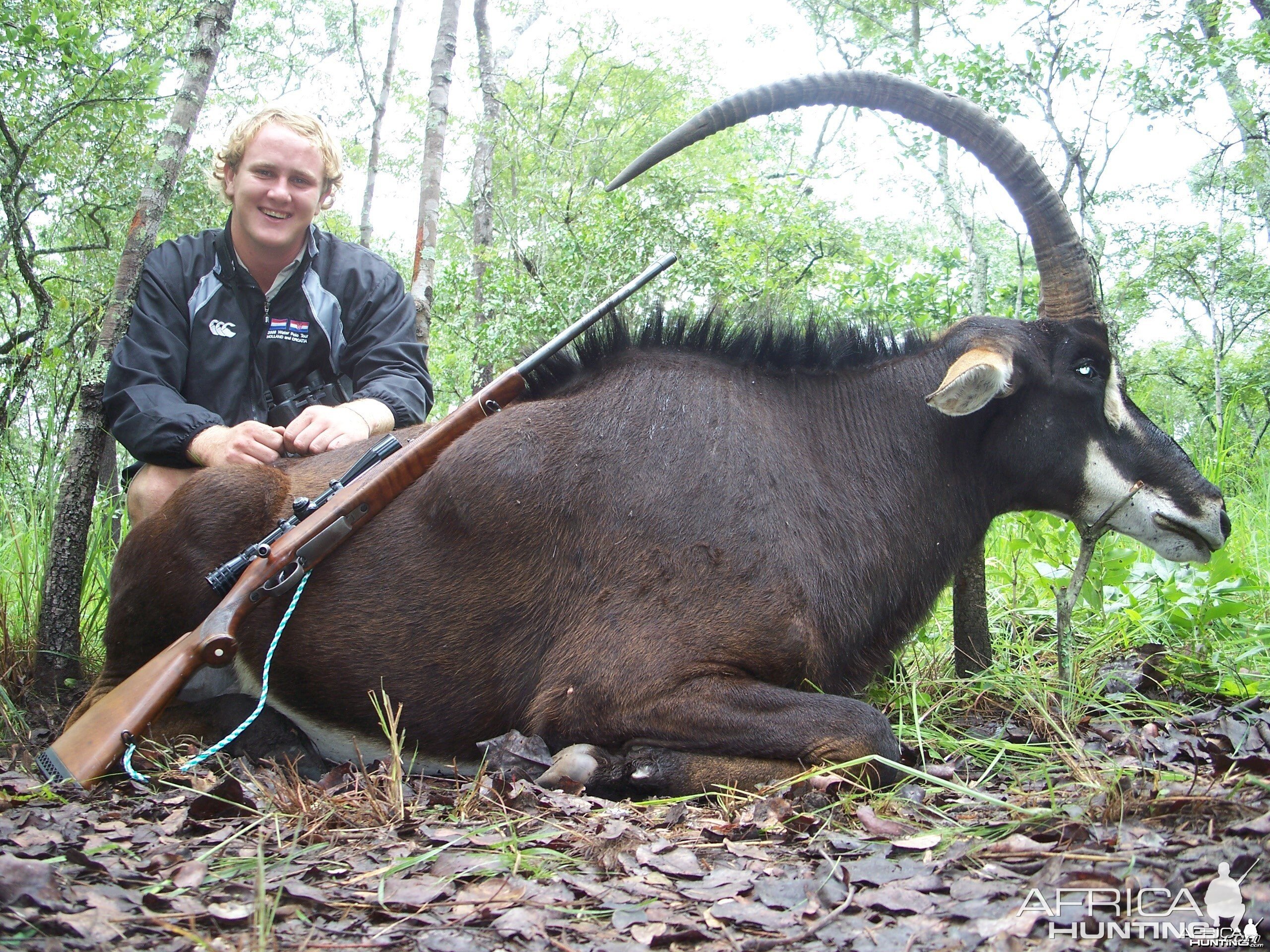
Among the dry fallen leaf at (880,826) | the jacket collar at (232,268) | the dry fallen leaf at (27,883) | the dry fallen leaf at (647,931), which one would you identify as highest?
the jacket collar at (232,268)

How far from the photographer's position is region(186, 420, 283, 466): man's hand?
13.8ft

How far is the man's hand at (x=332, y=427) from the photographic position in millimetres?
4383

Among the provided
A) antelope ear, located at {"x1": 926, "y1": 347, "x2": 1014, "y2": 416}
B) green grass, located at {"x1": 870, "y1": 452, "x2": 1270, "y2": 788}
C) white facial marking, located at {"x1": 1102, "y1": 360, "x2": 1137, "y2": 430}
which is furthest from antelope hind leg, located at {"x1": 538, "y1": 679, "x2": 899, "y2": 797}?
white facial marking, located at {"x1": 1102, "y1": 360, "x2": 1137, "y2": 430}

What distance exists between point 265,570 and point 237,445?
935 millimetres

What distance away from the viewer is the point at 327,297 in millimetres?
5246

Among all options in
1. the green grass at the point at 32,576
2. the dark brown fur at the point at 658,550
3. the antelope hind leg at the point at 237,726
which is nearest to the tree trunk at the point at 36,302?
the green grass at the point at 32,576

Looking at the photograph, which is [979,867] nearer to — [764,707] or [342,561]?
[764,707]

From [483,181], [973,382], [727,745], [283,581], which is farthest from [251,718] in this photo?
[483,181]

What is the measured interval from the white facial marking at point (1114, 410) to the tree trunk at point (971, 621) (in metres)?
0.93

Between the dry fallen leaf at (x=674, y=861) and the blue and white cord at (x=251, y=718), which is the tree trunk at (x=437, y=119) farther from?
the dry fallen leaf at (x=674, y=861)

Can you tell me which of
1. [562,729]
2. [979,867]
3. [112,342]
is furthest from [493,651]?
[112,342]

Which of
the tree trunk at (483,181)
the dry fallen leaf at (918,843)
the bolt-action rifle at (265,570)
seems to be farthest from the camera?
the tree trunk at (483,181)

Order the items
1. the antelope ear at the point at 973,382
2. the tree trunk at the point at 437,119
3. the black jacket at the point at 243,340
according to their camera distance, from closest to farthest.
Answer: the antelope ear at the point at 973,382 → the black jacket at the point at 243,340 → the tree trunk at the point at 437,119

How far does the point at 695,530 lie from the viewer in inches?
139
